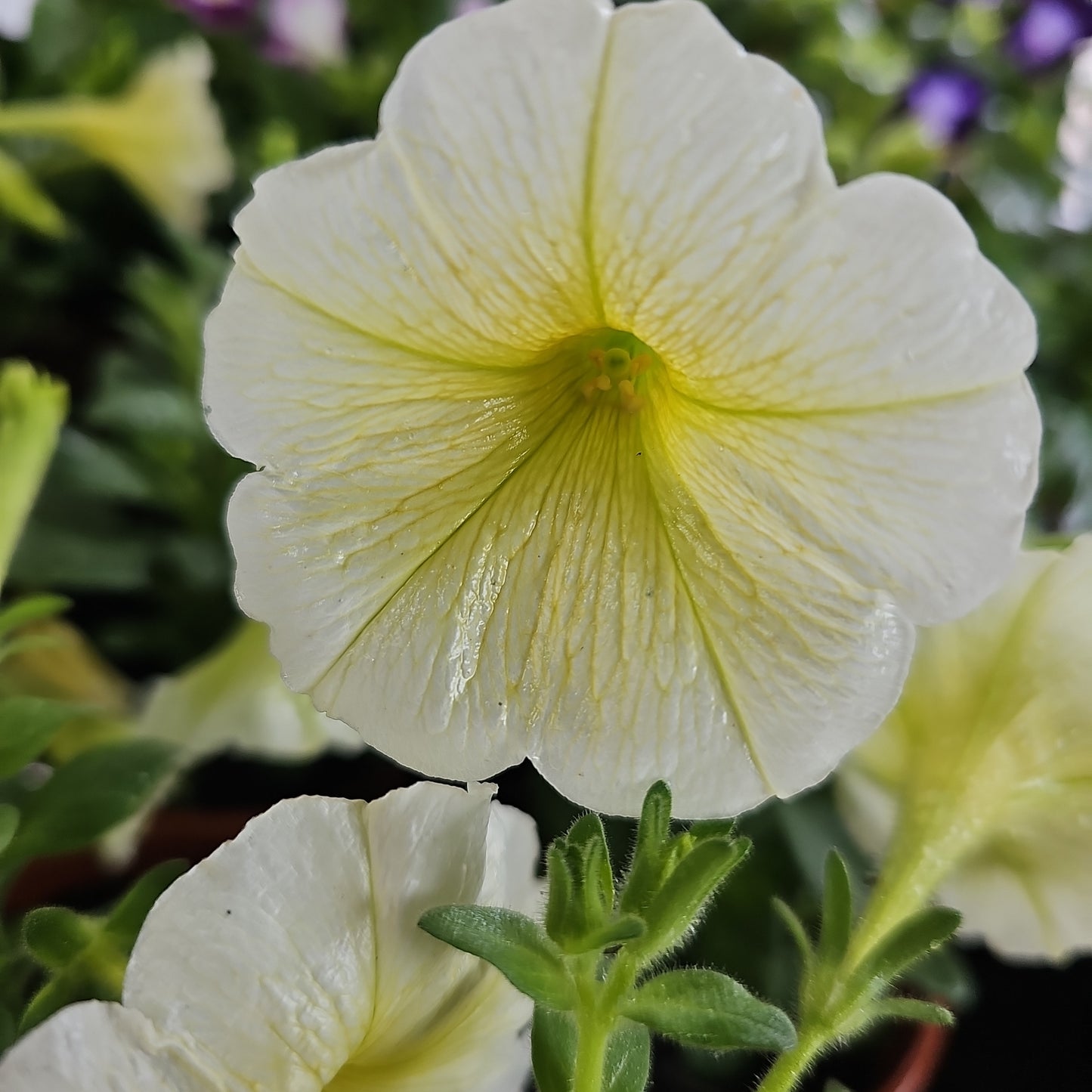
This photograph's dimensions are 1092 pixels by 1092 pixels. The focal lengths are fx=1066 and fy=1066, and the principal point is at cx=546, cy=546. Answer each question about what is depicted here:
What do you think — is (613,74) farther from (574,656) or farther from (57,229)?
(57,229)

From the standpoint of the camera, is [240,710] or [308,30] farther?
[308,30]

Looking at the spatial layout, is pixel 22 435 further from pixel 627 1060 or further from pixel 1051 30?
pixel 1051 30

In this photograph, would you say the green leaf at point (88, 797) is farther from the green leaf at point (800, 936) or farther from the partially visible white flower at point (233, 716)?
the green leaf at point (800, 936)

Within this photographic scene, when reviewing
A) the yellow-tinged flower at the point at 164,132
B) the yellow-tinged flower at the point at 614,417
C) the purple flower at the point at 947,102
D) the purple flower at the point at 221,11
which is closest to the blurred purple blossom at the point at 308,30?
the purple flower at the point at 221,11

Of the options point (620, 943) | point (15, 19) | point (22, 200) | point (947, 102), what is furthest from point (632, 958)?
point (15, 19)

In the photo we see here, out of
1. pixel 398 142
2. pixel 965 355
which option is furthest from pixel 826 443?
pixel 398 142

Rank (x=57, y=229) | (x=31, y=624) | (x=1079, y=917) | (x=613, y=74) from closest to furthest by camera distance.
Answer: (x=613, y=74) < (x=1079, y=917) < (x=31, y=624) < (x=57, y=229)
